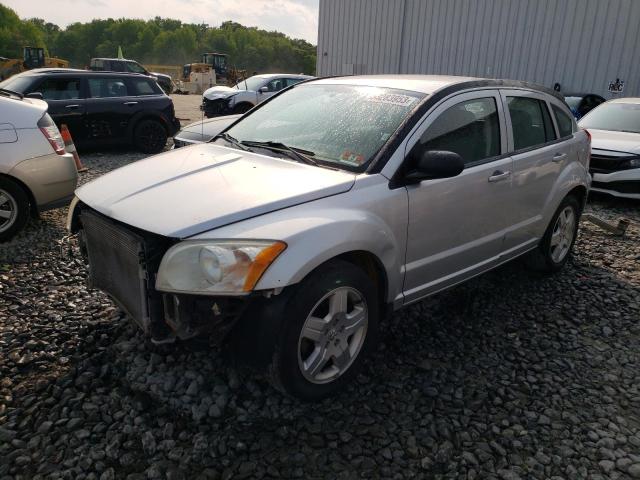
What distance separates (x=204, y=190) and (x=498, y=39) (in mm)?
16525

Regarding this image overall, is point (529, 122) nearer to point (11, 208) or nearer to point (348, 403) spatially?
point (348, 403)

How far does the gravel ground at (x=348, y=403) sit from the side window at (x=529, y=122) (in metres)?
1.27

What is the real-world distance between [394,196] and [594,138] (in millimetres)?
5940

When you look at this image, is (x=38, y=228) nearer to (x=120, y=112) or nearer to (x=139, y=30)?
(x=120, y=112)

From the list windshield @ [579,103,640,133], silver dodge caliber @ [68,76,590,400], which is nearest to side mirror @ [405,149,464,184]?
silver dodge caliber @ [68,76,590,400]

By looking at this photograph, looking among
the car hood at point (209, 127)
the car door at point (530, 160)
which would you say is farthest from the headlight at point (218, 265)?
the car hood at point (209, 127)

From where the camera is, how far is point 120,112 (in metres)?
9.15

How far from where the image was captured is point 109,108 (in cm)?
900

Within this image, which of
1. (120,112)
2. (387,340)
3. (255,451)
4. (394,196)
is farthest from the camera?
(120,112)

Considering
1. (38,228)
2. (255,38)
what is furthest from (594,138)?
(255,38)

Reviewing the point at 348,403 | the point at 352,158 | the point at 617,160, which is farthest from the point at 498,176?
the point at 617,160

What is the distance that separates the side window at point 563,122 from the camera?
420 centimetres

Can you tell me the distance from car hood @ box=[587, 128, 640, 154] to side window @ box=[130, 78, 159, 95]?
25.5 ft

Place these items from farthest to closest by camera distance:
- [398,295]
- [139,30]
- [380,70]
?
[139,30], [380,70], [398,295]
